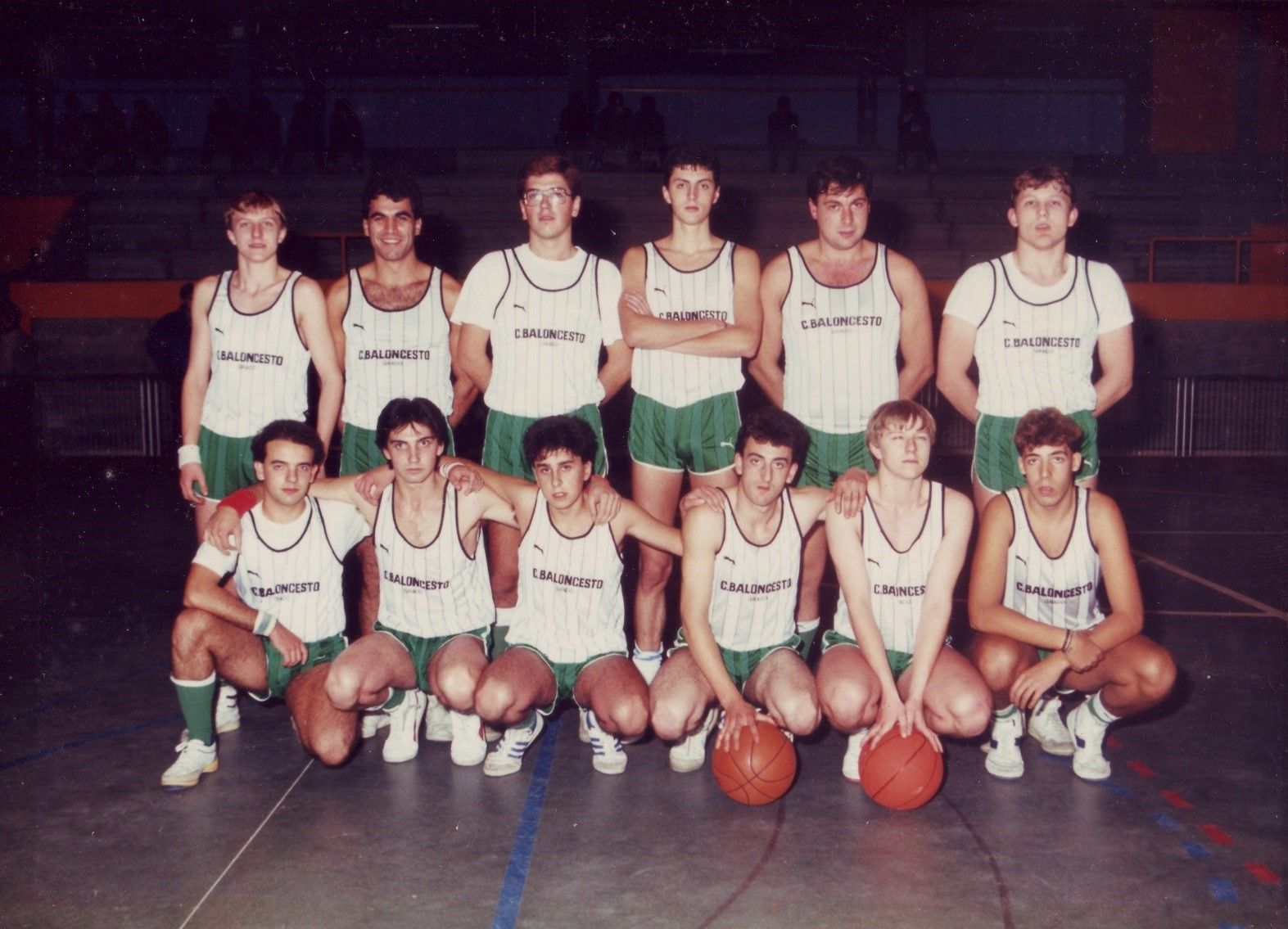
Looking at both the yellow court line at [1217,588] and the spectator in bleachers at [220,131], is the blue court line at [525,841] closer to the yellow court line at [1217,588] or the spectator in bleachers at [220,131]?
the yellow court line at [1217,588]

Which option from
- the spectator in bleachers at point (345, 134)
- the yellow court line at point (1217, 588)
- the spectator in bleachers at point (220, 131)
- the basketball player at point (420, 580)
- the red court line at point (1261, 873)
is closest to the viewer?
the red court line at point (1261, 873)

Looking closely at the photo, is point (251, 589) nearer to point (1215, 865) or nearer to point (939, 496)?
point (939, 496)

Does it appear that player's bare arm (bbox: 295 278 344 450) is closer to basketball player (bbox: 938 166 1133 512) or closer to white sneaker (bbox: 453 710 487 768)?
white sneaker (bbox: 453 710 487 768)

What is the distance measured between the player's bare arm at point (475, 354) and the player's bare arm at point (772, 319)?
102 cm

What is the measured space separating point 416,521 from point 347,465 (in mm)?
622

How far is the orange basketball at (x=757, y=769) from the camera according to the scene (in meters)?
3.48

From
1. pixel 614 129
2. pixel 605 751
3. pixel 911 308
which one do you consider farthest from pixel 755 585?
pixel 614 129

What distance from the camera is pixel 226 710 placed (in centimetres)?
432

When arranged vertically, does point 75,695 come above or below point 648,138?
below

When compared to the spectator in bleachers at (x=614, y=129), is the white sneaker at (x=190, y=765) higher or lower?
lower

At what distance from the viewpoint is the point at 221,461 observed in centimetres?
436

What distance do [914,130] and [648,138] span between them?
4031mm

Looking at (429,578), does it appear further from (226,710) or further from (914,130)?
(914,130)

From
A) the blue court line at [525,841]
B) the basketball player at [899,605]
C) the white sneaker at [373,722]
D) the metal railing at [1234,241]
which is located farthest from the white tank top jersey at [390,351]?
the metal railing at [1234,241]
